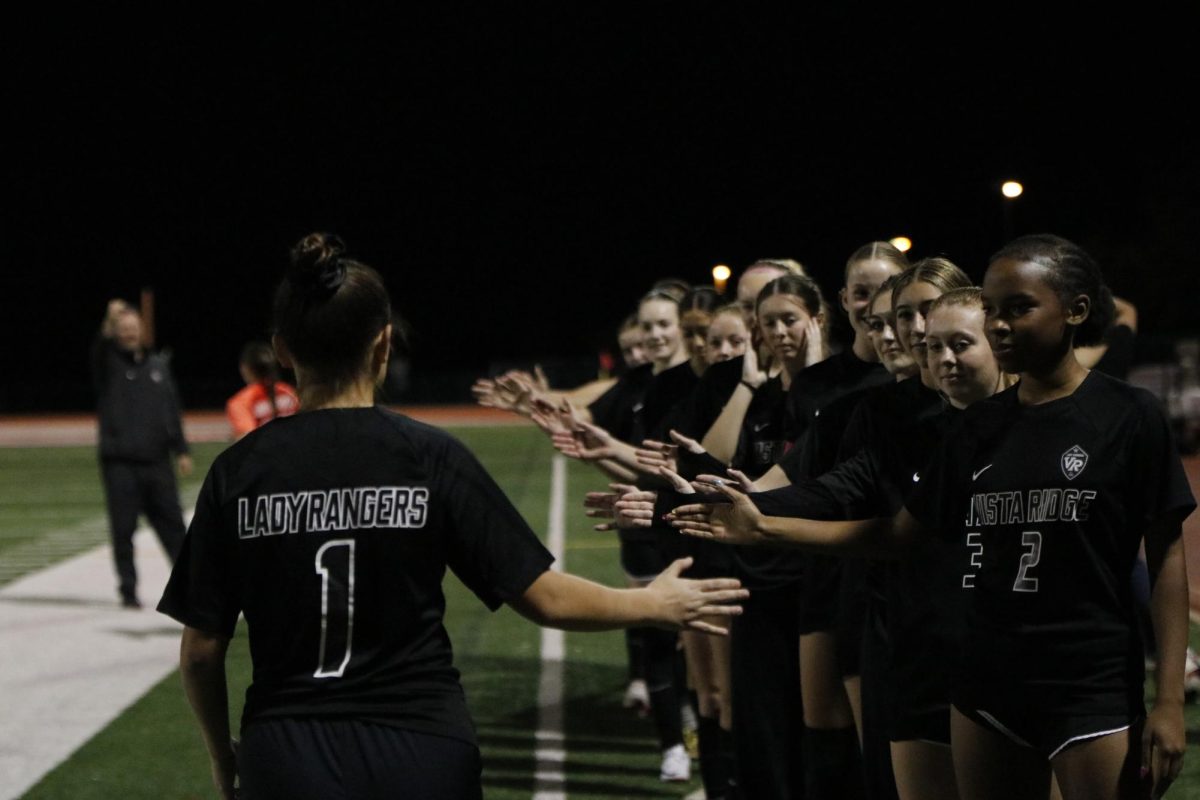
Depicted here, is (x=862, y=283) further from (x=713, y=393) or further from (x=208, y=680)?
(x=208, y=680)

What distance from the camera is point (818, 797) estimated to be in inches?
209

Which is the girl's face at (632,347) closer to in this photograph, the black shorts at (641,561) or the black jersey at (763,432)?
the black shorts at (641,561)

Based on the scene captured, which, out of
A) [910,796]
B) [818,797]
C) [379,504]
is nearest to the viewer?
[379,504]

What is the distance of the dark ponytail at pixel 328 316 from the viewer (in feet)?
10.4

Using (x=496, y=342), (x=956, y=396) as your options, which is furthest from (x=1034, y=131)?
(x=956, y=396)

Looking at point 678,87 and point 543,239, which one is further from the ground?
point 678,87

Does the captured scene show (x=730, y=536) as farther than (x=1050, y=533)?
Yes

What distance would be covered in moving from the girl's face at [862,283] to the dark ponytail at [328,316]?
2283 millimetres

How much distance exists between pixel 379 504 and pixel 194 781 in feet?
15.2

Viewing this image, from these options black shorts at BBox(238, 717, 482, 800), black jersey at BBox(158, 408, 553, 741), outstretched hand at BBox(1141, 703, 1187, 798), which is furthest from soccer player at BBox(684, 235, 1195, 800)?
black shorts at BBox(238, 717, 482, 800)

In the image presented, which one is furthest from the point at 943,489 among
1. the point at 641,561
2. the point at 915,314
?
the point at 641,561

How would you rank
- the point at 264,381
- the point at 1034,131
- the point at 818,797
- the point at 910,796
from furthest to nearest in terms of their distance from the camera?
the point at 1034,131 < the point at 264,381 < the point at 818,797 < the point at 910,796

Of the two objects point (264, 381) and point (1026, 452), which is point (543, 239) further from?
point (1026, 452)

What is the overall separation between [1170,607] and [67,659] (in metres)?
8.13
